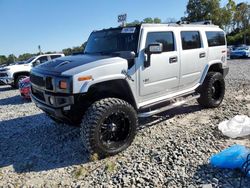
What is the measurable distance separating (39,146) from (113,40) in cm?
242

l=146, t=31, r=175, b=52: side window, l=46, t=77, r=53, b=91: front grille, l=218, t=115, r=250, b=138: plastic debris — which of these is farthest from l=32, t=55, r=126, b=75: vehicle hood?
l=218, t=115, r=250, b=138: plastic debris

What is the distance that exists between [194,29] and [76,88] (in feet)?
11.0

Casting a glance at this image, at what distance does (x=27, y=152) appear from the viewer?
449 centimetres

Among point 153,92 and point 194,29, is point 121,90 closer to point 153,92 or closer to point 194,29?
point 153,92

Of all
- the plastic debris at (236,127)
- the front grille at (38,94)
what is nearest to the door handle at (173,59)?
the plastic debris at (236,127)

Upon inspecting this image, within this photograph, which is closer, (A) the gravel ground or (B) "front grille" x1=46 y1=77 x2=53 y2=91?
(A) the gravel ground

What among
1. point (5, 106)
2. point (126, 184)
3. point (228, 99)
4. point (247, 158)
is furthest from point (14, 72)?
point (247, 158)

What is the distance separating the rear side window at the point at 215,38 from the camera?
20.2 ft

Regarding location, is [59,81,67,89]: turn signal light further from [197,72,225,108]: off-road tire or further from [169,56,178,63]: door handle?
[197,72,225,108]: off-road tire

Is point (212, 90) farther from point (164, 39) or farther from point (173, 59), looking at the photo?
point (164, 39)

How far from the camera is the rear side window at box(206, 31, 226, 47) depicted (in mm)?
6148

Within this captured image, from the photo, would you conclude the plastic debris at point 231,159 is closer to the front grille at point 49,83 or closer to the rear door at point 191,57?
the rear door at point 191,57

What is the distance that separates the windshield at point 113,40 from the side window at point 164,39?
0.94 ft

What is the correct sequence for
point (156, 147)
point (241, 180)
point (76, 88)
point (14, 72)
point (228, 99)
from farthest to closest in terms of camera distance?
point (14, 72)
point (228, 99)
point (156, 147)
point (76, 88)
point (241, 180)
